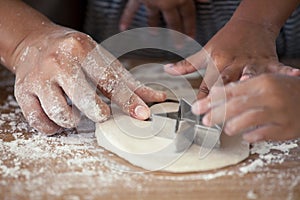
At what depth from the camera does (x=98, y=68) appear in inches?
38.3

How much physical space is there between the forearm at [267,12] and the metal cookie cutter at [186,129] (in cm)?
32

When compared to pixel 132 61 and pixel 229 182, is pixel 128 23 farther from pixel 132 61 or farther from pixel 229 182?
pixel 229 182

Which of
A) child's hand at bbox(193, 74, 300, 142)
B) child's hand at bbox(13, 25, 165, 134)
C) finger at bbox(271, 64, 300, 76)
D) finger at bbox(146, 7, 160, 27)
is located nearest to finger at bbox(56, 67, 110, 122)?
child's hand at bbox(13, 25, 165, 134)

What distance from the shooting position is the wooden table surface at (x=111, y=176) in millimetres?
810

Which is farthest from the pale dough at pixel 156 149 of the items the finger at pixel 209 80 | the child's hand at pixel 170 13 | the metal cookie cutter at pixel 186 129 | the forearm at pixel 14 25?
the child's hand at pixel 170 13

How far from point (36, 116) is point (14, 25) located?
230 millimetres

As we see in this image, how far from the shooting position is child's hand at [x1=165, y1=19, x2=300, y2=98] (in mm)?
1023

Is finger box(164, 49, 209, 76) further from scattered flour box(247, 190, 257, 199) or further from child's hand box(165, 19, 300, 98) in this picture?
scattered flour box(247, 190, 257, 199)

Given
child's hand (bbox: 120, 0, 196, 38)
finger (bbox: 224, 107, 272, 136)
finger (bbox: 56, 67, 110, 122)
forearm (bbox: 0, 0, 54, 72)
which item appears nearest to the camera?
finger (bbox: 224, 107, 272, 136)

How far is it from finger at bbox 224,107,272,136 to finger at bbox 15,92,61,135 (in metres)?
0.35

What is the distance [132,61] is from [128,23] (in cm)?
10

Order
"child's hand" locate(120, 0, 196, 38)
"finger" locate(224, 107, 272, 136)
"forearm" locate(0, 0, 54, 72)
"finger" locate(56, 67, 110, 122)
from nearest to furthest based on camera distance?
"finger" locate(224, 107, 272, 136) → "finger" locate(56, 67, 110, 122) → "forearm" locate(0, 0, 54, 72) → "child's hand" locate(120, 0, 196, 38)

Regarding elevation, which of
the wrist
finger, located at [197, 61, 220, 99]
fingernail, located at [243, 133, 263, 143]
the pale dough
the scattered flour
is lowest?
the scattered flour

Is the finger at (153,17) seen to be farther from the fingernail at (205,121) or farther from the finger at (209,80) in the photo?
the fingernail at (205,121)
